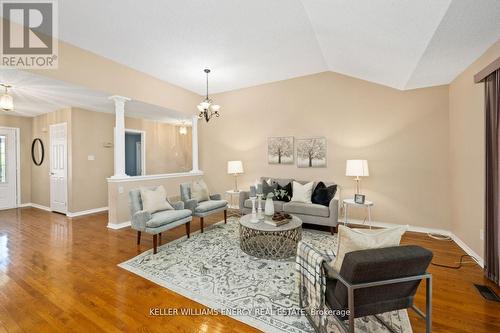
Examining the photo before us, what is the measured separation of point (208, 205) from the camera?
4.15 meters

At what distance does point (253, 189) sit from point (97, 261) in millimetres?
2380

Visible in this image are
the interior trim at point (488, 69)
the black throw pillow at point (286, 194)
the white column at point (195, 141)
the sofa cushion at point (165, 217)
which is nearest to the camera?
the interior trim at point (488, 69)

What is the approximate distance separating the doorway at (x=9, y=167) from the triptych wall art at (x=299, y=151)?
7.31 m

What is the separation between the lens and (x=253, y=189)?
11.2 feet

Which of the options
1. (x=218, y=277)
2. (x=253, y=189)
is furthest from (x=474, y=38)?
(x=218, y=277)

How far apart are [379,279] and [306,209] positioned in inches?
107

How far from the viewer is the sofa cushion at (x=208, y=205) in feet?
13.0

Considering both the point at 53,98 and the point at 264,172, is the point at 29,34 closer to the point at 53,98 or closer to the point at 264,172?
the point at 53,98

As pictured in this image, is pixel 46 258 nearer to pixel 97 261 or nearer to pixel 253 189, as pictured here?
pixel 97 261

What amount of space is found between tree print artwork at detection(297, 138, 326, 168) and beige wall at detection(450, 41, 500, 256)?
2184 mm

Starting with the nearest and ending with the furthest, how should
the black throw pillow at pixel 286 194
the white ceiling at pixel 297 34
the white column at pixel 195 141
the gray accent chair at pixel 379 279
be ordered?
the gray accent chair at pixel 379 279
the white ceiling at pixel 297 34
the black throw pillow at pixel 286 194
the white column at pixel 195 141

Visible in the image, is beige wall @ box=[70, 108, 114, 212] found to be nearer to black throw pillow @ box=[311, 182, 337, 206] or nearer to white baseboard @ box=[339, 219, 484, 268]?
black throw pillow @ box=[311, 182, 337, 206]

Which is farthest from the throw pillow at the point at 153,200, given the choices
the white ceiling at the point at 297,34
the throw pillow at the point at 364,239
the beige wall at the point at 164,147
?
the beige wall at the point at 164,147

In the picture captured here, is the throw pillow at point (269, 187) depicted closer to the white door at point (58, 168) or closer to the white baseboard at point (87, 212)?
the white baseboard at point (87, 212)
